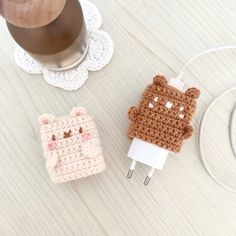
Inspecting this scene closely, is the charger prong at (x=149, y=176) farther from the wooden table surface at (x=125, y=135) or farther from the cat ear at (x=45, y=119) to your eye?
the cat ear at (x=45, y=119)

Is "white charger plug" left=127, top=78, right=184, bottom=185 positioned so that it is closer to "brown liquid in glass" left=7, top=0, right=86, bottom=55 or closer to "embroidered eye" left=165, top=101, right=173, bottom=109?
"embroidered eye" left=165, top=101, right=173, bottom=109

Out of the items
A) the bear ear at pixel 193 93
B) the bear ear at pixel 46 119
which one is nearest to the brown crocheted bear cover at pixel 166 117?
the bear ear at pixel 193 93

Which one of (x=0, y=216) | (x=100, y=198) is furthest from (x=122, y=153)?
(x=0, y=216)

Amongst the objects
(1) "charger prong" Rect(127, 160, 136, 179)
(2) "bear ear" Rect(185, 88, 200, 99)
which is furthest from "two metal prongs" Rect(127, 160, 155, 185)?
(2) "bear ear" Rect(185, 88, 200, 99)

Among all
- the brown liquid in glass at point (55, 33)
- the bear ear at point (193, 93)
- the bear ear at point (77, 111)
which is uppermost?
the brown liquid in glass at point (55, 33)

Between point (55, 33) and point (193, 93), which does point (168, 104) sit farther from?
point (55, 33)

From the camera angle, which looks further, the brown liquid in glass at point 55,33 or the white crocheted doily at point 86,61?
the white crocheted doily at point 86,61

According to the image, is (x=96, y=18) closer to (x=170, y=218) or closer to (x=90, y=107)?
(x=90, y=107)
